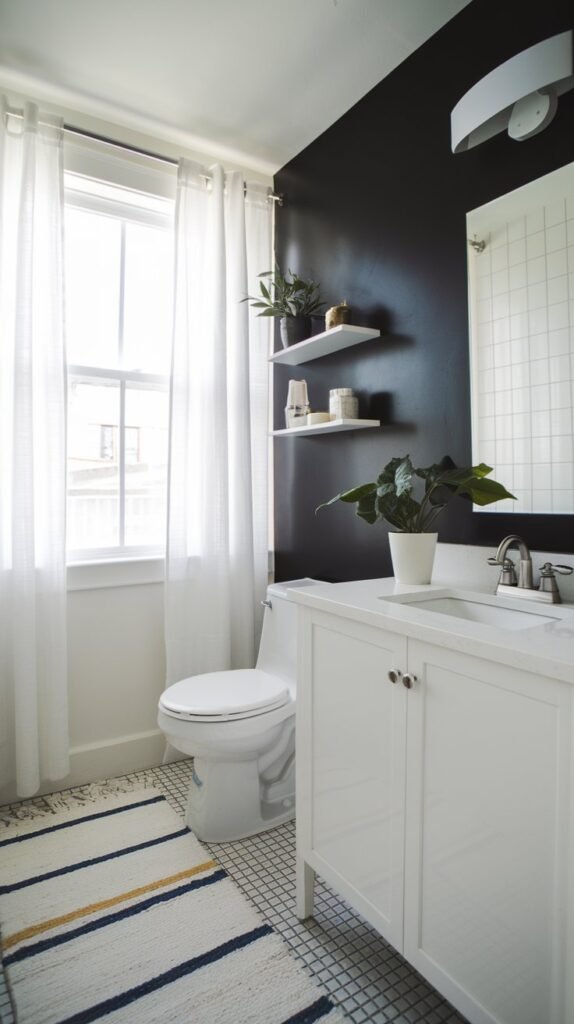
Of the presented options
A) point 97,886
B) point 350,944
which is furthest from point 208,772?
point 350,944

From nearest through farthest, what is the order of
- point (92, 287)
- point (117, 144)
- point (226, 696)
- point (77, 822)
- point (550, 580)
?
point (550, 580), point (226, 696), point (77, 822), point (117, 144), point (92, 287)

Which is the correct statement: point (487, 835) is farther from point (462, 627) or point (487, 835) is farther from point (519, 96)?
point (519, 96)

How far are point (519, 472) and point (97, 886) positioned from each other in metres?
1.66

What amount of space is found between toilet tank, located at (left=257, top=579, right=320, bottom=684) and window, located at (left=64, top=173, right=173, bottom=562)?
0.61 metres

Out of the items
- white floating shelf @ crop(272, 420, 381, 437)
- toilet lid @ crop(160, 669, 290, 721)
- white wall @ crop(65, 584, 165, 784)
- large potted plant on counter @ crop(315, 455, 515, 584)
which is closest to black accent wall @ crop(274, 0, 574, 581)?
white floating shelf @ crop(272, 420, 381, 437)

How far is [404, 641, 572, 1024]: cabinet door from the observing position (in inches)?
34.3

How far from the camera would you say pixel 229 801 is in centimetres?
186

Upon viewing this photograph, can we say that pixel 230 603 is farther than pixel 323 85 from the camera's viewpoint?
Yes

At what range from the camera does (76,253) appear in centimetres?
230

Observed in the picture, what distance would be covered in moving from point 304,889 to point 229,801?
1.44ft

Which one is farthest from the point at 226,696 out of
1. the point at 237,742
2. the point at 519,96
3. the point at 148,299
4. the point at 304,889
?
the point at 519,96

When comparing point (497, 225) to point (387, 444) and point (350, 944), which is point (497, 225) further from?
point (350, 944)

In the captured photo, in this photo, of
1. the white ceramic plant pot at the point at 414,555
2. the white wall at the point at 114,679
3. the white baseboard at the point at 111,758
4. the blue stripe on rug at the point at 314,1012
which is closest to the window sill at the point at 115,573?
the white wall at the point at 114,679

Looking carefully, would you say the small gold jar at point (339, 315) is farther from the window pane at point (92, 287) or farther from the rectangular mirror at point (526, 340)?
the window pane at point (92, 287)
